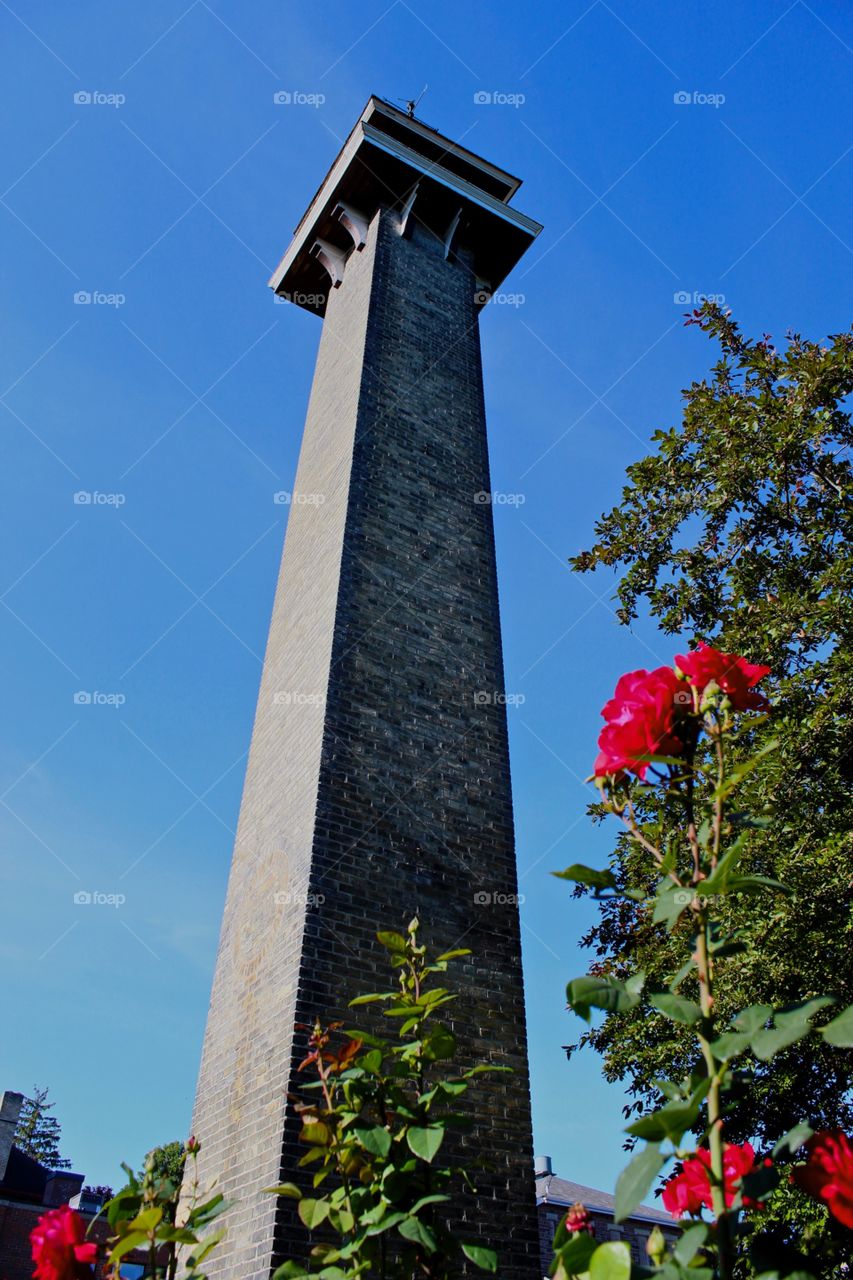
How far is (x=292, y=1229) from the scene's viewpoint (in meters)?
4.52

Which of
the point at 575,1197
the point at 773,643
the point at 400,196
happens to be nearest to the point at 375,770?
the point at 773,643

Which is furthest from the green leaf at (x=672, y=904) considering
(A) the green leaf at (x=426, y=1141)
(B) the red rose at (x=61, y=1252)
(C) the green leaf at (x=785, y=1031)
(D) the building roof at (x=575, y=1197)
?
(D) the building roof at (x=575, y=1197)

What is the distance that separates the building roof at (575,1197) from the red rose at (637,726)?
84.2 ft

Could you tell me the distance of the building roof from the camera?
24219 millimetres

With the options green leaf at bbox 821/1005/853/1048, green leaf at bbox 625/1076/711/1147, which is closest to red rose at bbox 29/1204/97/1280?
green leaf at bbox 625/1076/711/1147

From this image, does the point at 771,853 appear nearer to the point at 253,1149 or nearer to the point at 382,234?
the point at 253,1149

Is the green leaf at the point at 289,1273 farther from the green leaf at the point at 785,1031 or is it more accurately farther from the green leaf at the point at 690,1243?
the green leaf at the point at 785,1031

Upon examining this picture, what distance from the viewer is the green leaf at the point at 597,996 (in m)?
1.66

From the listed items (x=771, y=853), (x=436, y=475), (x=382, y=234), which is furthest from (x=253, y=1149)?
(x=382, y=234)

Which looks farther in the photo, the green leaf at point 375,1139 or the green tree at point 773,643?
the green tree at point 773,643

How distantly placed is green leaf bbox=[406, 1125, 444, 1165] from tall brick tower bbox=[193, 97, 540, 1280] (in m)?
2.91

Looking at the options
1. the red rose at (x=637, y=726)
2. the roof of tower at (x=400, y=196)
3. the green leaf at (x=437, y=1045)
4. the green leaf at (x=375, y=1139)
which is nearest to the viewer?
the red rose at (x=637, y=726)

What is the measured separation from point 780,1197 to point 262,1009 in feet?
15.0

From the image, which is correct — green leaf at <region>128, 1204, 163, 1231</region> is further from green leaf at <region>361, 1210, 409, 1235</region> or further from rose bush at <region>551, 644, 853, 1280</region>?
rose bush at <region>551, 644, 853, 1280</region>
